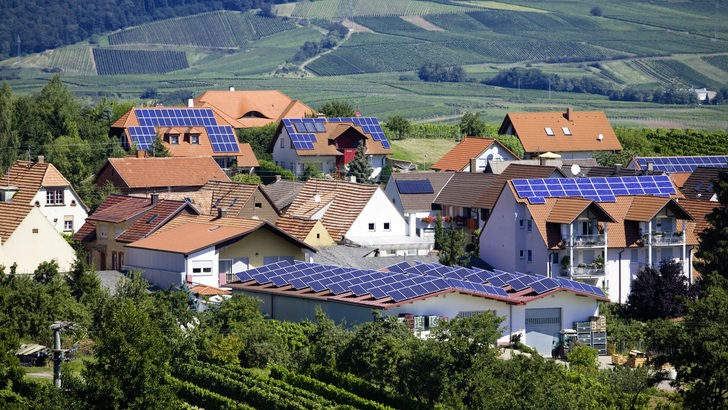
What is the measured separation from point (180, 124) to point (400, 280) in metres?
49.0

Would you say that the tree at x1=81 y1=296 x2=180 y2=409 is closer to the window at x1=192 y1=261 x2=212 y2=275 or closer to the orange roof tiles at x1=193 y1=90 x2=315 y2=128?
the window at x1=192 y1=261 x2=212 y2=275

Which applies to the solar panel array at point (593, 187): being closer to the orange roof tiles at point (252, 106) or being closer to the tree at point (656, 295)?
the tree at point (656, 295)

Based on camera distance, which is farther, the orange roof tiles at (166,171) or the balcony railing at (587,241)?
the orange roof tiles at (166,171)

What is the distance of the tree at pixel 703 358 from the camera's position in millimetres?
38938

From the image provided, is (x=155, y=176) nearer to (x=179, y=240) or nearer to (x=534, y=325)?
(x=179, y=240)

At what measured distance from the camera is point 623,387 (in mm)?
44406

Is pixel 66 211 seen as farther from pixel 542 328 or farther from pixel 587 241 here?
pixel 542 328

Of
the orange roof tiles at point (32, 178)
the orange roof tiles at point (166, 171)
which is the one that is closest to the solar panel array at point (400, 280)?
the orange roof tiles at point (32, 178)

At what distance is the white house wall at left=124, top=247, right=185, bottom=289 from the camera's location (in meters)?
61.2

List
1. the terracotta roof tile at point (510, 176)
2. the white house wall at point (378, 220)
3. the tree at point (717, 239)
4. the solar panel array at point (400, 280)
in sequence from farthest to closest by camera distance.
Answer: the terracotta roof tile at point (510, 176)
the white house wall at point (378, 220)
the tree at point (717, 239)
the solar panel array at point (400, 280)

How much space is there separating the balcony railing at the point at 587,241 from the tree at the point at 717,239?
4005 mm

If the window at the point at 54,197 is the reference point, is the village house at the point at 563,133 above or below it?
above

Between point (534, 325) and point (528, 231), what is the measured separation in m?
12.2

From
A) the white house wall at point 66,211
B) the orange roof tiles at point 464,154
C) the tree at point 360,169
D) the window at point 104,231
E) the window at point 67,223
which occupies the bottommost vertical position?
the window at point 104,231
